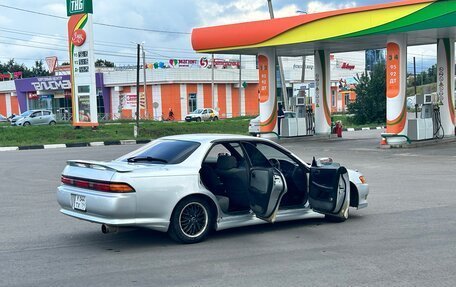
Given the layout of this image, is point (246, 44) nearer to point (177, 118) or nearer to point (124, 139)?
point (124, 139)

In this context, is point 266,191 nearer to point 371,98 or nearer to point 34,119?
point 371,98

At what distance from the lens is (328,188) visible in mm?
8055

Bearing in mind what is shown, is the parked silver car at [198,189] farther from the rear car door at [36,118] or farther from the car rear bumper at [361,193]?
the rear car door at [36,118]

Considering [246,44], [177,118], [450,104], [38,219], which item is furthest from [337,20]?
[177,118]

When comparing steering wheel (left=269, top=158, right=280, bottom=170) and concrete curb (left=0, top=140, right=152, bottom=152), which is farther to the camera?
concrete curb (left=0, top=140, right=152, bottom=152)

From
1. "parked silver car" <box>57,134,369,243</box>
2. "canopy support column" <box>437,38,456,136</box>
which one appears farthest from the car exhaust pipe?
"canopy support column" <box>437,38,456,136</box>

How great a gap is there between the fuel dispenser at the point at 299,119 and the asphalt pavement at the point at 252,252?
17.7 m

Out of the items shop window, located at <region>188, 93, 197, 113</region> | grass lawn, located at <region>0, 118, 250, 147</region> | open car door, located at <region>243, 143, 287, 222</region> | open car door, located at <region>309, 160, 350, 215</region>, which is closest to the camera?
open car door, located at <region>243, 143, 287, 222</region>

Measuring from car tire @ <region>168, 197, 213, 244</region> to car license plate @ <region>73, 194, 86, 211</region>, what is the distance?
3.56 feet

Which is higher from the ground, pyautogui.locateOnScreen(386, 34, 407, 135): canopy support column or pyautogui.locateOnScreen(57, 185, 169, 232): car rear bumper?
pyautogui.locateOnScreen(386, 34, 407, 135): canopy support column

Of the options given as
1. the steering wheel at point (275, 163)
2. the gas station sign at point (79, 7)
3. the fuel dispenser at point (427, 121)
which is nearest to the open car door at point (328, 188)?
the steering wheel at point (275, 163)

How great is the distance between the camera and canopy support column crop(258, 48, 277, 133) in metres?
27.6

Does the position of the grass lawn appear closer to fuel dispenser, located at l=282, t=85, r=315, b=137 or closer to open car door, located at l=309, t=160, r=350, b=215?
fuel dispenser, located at l=282, t=85, r=315, b=137

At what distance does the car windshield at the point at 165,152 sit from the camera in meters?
7.65
